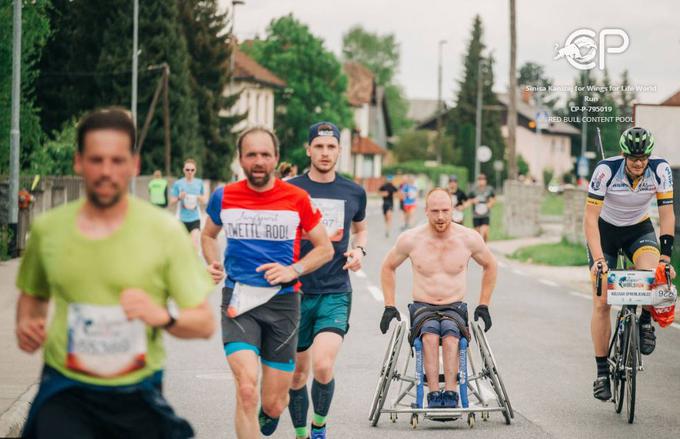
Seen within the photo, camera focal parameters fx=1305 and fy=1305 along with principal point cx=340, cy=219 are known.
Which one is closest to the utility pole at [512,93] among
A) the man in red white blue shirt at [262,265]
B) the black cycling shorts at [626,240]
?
the black cycling shorts at [626,240]

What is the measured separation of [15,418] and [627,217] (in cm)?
448

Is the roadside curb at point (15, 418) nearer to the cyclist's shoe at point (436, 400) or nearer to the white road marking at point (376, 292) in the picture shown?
the cyclist's shoe at point (436, 400)

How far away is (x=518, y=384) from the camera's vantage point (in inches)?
412

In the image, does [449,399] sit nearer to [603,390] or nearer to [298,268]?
[603,390]

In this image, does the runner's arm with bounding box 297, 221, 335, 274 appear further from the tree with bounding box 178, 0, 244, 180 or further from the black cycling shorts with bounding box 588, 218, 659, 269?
the tree with bounding box 178, 0, 244, 180

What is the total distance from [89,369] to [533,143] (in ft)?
454

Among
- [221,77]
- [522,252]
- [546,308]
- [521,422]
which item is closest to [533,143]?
[221,77]

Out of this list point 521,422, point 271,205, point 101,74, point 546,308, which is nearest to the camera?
point 271,205

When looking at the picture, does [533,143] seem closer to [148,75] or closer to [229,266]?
[148,75]

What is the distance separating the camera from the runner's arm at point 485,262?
8.90 meters

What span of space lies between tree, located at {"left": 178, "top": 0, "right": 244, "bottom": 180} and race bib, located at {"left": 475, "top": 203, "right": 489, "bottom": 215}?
38.2 meters

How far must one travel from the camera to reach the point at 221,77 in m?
67.6

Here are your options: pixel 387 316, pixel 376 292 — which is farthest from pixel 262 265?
pixel 376 292

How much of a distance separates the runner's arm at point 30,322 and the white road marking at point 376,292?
44.0ft
